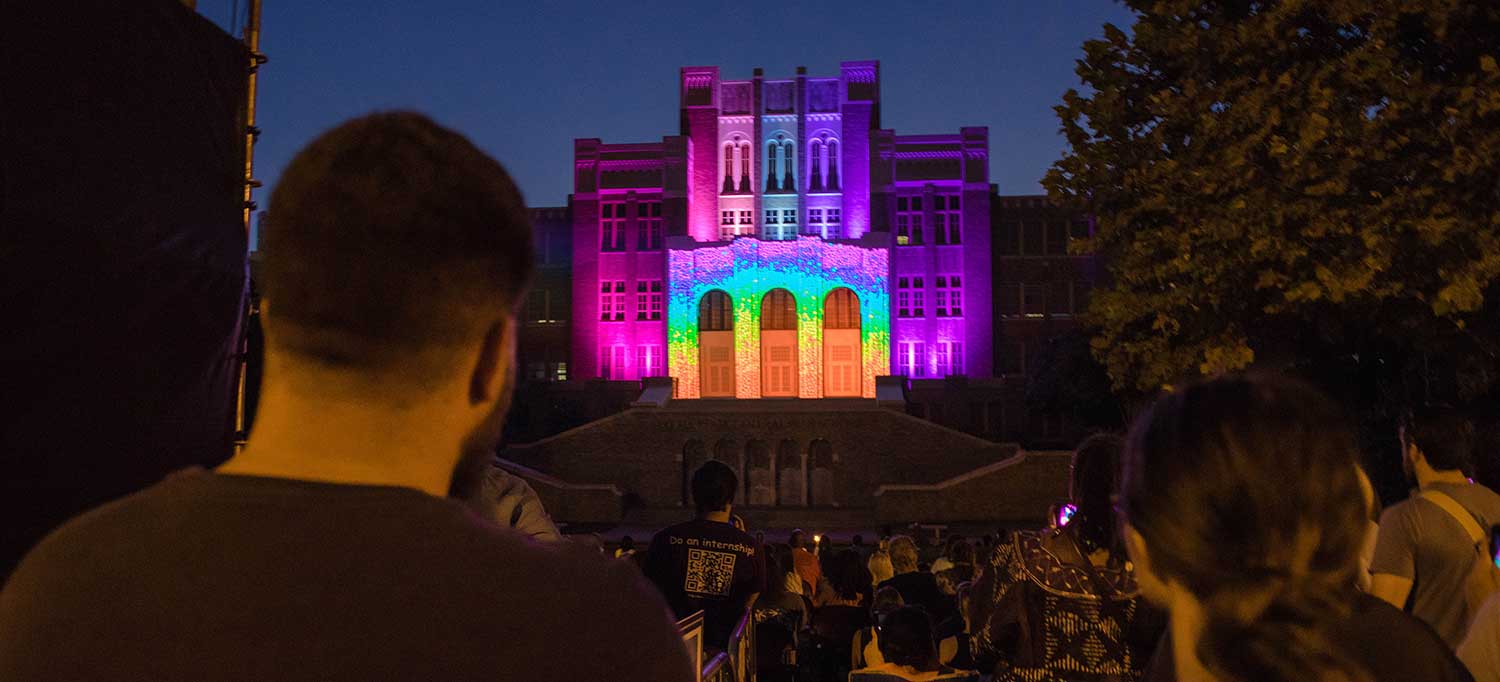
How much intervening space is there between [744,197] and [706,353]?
6302 millimetres

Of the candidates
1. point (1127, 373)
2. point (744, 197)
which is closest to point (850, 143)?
point (744, 197)

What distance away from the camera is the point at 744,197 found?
42844 mm

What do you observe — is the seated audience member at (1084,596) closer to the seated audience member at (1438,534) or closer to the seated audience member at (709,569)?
the seated audience member at (1438,534)

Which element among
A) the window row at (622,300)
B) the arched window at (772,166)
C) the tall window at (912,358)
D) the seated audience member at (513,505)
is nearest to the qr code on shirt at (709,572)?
the seated audience member at (513,505)

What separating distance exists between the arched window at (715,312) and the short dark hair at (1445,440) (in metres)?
37.7

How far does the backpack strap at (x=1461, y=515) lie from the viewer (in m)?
4.29

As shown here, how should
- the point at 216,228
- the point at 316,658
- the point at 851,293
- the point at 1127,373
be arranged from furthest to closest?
the point at 851,293
the point at 1127,373
the point at 216,228
the point at 316,658

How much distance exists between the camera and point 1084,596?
12.6 ft

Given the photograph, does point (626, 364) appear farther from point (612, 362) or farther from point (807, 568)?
point (807, 568)

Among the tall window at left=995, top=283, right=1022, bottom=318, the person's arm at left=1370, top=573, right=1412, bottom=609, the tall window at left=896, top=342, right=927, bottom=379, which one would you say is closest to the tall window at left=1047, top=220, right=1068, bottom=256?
the tall window at left=995, top=283, right=1022, bottom=318

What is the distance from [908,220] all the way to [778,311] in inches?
254

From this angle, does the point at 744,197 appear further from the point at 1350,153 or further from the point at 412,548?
the point at 412,548

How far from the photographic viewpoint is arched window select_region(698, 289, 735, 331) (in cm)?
4216

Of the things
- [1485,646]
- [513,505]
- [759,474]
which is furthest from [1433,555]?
[759,474]
